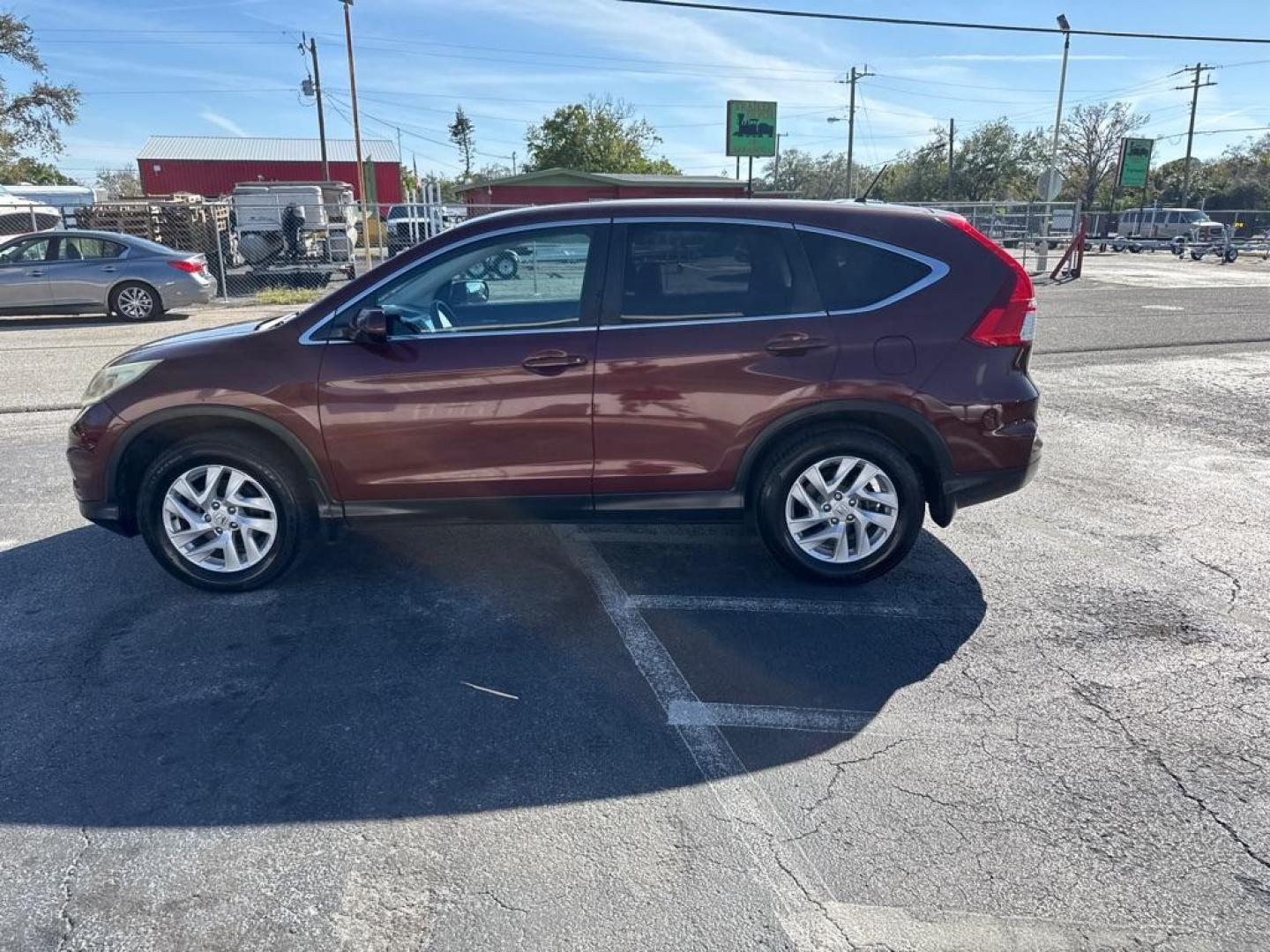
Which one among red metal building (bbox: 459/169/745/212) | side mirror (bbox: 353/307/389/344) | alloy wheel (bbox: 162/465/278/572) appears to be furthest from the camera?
red metal building (bbox: 459/169/745/212)

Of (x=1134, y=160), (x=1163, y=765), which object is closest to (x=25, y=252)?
(x=1163, y=765)

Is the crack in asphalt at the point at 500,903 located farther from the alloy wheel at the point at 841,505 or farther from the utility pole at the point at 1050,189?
the utility pole at the point at 1050,189

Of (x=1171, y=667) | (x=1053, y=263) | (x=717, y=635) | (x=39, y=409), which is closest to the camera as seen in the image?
(x=1171, y=667)

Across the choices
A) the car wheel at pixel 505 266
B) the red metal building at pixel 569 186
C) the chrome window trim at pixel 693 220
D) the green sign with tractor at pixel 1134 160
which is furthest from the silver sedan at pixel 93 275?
the green sign with tractor at pixel 1134 160

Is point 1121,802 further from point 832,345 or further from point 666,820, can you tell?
point 832,345

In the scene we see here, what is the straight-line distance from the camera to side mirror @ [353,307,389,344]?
4.16 m

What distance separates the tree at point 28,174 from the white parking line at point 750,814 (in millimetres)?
51374

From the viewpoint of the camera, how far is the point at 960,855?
2.71 m

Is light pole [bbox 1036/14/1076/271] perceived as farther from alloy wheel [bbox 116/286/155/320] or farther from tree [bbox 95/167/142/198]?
tree [bbox 95/167/142/198]

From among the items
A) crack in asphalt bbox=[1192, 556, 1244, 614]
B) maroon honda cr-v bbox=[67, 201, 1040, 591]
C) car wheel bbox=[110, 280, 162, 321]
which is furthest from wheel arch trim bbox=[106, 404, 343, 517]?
Result: car wheel bbox=[110, 280, 162, 321]

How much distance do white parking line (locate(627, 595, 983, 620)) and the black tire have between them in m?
1.68

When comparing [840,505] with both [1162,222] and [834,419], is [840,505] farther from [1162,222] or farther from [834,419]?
[1162,222]

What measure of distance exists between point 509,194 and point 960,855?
45978 millimetres

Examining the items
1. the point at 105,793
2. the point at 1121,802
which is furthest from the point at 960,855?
the point at 105,793
